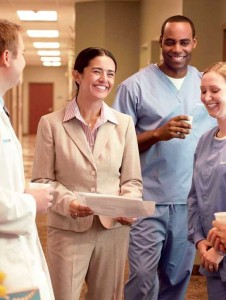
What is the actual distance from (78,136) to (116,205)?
1.32 ft

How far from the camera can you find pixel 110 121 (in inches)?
92.9

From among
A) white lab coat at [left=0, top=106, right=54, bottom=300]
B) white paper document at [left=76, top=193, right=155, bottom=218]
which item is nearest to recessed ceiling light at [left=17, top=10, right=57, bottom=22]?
white paper document at [left=76, top=193, right=155, bottom=218]

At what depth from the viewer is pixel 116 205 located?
6.68ft

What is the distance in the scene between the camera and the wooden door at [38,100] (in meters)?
23.0

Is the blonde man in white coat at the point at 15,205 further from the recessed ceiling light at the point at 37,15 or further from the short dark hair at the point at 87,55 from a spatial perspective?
the recessed ceiling light at the point at 37,15

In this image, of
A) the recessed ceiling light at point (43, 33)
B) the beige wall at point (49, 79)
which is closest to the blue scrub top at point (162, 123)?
the recessed ceiling light at point (43, 33)

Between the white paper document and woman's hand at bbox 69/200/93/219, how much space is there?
0.05m

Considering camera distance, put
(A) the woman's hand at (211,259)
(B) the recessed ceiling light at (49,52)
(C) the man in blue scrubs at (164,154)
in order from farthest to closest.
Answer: (B) the recessed ceiling light at (49,52), (C) the man in blue scrubs at (164,154), (A) the woman's hand at (211,259)

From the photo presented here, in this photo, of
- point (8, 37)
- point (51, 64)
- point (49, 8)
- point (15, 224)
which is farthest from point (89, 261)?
point (51, 64)

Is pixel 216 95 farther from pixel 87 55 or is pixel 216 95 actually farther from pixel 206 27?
pixel 206 27

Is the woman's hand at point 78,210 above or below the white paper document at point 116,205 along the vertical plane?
below

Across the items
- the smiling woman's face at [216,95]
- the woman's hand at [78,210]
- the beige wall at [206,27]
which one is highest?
the beige wall at [206,27]

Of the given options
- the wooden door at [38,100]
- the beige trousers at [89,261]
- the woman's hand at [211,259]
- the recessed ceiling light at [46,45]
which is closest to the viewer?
the woman's hand at [211,259]

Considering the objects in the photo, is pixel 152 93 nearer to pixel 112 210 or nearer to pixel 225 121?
pixel 225 121
